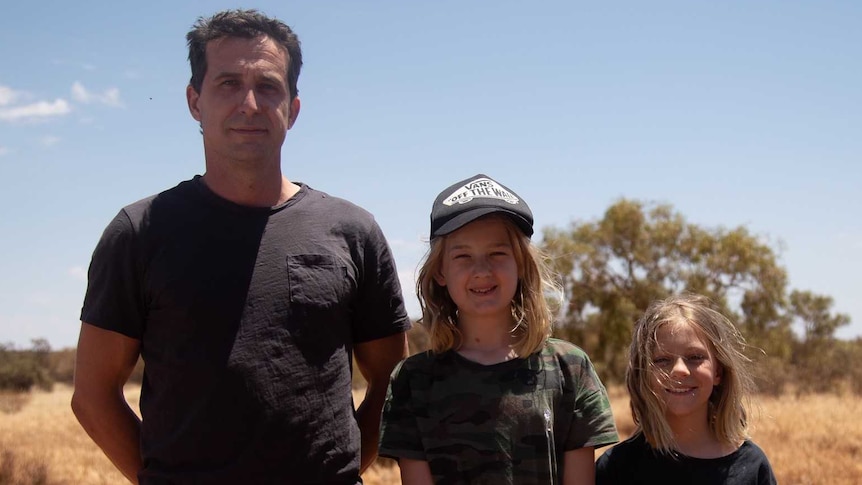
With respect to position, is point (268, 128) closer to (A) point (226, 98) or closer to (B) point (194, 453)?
(A) point (226, 98)

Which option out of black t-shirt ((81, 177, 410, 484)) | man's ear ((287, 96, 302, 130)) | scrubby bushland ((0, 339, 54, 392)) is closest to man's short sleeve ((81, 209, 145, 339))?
black t-shirt ((81, 177, 410, 484))

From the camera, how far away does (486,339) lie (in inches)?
129

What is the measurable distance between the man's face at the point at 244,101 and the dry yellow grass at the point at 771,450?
8177 millimetres

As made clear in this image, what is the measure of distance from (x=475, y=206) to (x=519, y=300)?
421 mm

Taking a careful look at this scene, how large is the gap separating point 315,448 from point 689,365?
5.07 ft

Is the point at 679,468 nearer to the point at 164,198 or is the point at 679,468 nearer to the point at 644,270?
the point at 164,198

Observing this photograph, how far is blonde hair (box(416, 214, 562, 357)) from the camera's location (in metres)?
3.23


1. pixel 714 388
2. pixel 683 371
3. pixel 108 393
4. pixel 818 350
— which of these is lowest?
pixel 818 350

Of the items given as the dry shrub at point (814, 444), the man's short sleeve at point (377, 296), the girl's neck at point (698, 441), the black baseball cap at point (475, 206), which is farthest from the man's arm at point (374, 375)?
the dry shrub at point (814, 444)

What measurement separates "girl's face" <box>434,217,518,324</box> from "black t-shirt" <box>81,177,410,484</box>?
0.42 m

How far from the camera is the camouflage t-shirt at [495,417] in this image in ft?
9.90

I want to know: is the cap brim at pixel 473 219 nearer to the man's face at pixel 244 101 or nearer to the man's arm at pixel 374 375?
the man's arm at pixel 374 375

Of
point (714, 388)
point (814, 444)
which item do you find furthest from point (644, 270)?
point (714, 388)

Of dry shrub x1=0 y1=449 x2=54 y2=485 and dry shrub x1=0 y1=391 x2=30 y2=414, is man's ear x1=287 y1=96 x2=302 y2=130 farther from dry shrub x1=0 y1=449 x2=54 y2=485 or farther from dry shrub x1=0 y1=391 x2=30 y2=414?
dry shrub x1=0 y1=391 x2=30 y2=414
